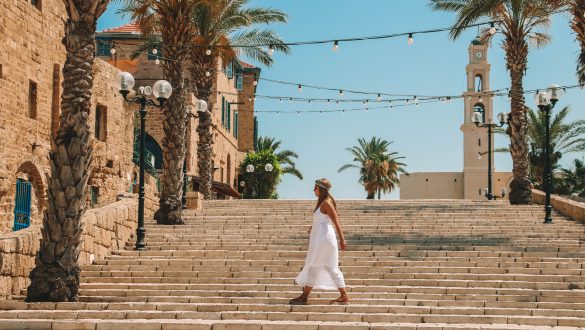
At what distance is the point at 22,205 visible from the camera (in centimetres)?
2150

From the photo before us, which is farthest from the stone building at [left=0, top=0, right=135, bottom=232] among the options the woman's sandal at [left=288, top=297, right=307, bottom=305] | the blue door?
the woman's sandal at [left=288, top=297, right=307, bottom=305]

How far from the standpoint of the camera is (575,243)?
15.9 metres

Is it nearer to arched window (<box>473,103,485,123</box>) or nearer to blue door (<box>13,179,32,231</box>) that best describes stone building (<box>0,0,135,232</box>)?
blue door (<box>13,179,32,231</box>)

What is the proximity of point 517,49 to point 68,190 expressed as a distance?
Answer: 57.7 ft

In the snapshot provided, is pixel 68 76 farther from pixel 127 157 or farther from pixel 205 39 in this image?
pixel 127 157

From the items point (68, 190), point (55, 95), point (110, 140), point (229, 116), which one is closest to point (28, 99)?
point (55, 95)

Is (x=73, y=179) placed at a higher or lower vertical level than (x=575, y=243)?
higher

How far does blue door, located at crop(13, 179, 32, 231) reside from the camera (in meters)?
21.2

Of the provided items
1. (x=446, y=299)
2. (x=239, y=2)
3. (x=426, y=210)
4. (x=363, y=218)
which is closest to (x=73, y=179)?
(x=446, y=299)

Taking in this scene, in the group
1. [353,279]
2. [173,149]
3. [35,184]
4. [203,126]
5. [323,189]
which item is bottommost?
[353,279]

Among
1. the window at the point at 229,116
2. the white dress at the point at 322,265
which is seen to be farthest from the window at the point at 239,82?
the white dress at the point at 322,265

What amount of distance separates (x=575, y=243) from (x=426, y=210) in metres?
5.74

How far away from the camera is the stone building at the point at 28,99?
20375mm

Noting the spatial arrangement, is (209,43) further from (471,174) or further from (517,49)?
(471,174)
